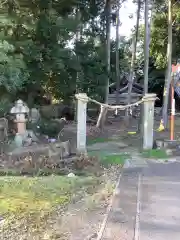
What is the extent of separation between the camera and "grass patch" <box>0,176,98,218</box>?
4.61 meters

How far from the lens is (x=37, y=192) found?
Result: 5363 mm

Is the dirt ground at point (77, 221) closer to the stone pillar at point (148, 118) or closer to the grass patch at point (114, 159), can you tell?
the grass patch at point (114, 159)

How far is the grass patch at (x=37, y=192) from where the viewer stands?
4.61 m

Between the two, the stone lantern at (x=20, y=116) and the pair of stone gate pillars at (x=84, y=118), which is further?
the stone lantern at (x=20, y=116)

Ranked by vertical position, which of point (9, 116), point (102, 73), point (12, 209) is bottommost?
point (12, 209)

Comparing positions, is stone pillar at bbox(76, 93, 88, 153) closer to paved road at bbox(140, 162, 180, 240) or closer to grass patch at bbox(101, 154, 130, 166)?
grass patch at bbox(101, 154, 130, 166)

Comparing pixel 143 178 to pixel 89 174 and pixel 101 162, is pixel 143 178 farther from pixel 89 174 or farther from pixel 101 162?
pixel 101 162

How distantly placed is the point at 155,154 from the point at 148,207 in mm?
4022

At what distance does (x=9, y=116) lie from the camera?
10.8 metres

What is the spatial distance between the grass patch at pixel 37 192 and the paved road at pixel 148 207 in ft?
2.39

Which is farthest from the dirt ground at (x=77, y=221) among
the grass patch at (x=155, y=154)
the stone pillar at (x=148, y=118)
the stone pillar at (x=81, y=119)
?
the stone pillar at (x=148, y=118)

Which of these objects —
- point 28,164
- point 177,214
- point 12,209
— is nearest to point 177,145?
point 28,164

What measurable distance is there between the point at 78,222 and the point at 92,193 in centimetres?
135

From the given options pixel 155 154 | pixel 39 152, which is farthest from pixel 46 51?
pixel 155 154
